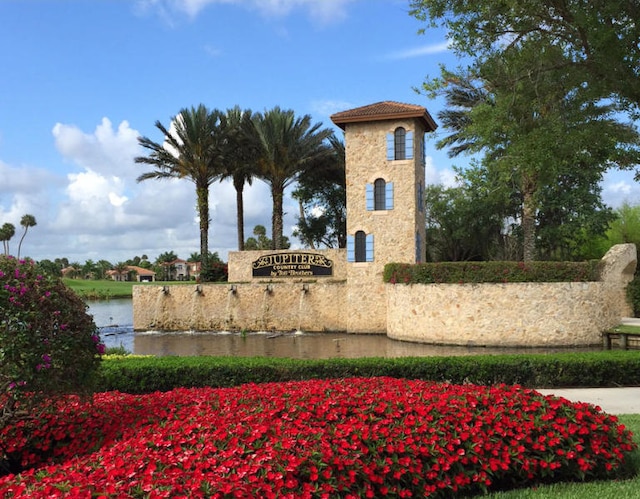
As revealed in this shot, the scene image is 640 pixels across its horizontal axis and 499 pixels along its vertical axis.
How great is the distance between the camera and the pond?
2053cm

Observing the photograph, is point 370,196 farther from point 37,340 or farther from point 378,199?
point 37,340

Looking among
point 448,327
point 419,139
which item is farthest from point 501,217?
point 448,327

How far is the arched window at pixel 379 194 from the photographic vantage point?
2664cm

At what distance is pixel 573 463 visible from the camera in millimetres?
6273

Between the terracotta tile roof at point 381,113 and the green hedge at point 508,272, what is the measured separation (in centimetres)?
739

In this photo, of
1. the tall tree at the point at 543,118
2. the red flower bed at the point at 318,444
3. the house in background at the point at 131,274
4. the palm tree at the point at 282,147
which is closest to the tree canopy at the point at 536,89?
the tall tree at the point at 543,118

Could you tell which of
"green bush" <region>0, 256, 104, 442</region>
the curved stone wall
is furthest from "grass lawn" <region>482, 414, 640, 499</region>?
the curved stone wall

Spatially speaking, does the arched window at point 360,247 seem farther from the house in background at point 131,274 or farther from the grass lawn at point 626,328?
the house in background at point 131,274

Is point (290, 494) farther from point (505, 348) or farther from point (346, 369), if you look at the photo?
point (505, 348)

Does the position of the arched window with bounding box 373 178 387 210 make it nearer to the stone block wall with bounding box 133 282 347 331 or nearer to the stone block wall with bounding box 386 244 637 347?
the stone block wall with bounding box 133 282 347 331

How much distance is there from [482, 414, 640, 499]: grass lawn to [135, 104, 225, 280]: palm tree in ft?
99.8

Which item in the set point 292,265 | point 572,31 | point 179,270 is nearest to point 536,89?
point 572,31

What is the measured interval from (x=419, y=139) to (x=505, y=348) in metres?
11.1

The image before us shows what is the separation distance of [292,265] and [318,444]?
80.9ft
